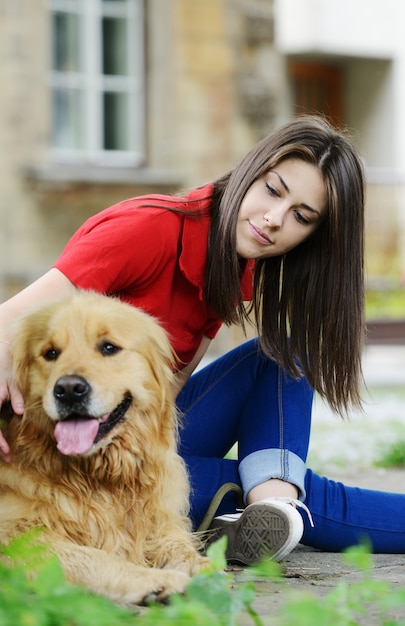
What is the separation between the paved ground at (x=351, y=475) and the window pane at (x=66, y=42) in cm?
389

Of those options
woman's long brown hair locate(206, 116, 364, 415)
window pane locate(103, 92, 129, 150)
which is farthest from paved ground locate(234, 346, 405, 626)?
window pane locate(103, 92, 129, 150)

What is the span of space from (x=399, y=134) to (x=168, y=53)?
7.53m

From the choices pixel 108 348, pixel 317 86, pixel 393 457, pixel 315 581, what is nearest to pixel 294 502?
→ pixel 315 581

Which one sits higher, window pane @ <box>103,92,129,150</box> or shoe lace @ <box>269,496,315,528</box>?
window pane @ <box>103,92,129,150</box>

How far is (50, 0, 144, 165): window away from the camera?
33.0ft

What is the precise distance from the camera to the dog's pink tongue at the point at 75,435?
9.64 ft

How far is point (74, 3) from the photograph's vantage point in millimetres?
9977

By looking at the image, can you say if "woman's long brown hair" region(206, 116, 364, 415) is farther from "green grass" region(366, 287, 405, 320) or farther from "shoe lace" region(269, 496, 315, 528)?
"green grass" region(366, 287, 405, 320)

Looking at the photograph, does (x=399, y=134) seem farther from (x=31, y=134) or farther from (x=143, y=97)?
(x=31, y=134)

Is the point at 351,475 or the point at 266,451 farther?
the point at 351,475

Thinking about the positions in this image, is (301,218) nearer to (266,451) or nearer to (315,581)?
(266,451)

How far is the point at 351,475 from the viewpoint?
216 inches

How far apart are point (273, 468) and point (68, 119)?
23.3ft

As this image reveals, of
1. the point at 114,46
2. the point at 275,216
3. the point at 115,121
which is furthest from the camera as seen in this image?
the point at 115,121
